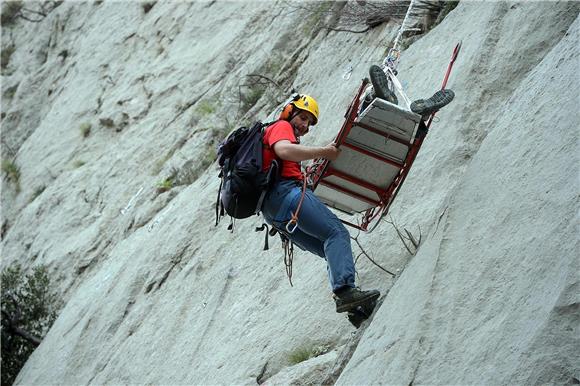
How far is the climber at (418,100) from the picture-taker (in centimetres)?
772

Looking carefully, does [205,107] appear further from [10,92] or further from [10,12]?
[10,12]

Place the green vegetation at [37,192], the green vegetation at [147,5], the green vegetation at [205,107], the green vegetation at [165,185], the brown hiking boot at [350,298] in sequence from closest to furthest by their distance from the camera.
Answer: the brown hiking boot at [350,298] → the green vegetation at [165,185] → the green vegetation at [205,107] → the green vegetation at [37,192] → the green vegetation at [147,5]

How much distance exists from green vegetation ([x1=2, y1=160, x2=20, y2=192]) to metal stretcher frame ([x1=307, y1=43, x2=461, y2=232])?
12.2 meters

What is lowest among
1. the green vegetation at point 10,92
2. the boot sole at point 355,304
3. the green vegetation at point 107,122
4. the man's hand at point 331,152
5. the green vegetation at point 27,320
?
the green vegetation at point 27,320

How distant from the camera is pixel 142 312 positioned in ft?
40.0

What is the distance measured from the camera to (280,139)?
26.6 ft

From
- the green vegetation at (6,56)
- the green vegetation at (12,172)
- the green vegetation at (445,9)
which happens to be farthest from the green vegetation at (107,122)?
the green vegetation at (445,9)

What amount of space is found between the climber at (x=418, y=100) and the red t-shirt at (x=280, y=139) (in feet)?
2.41

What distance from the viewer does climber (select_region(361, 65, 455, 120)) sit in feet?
25.3

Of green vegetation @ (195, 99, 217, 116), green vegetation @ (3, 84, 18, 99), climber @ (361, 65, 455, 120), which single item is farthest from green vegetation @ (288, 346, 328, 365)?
green vegetation @ (3, 84, 18, 99)

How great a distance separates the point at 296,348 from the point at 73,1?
55.8 feet

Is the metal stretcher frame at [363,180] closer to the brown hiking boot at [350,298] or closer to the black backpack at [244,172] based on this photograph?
the black backpack at [244,172]

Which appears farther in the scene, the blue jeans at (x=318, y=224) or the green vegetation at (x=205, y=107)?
the green vegetation at (x=205, y=107)

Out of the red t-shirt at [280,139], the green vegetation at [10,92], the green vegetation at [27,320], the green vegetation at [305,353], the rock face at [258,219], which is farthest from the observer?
the green vegetation at [10,92]
